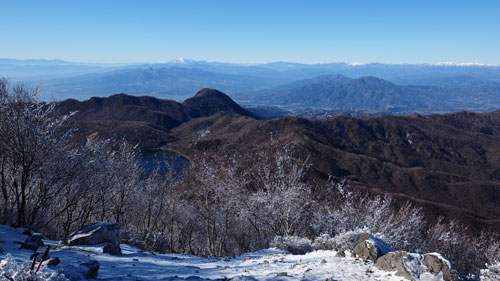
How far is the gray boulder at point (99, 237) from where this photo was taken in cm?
1069

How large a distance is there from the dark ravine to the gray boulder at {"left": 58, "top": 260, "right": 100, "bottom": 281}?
2989cm

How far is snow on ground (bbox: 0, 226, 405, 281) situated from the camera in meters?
8.38

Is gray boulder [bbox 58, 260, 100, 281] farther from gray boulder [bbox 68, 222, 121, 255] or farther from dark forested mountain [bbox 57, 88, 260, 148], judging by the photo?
dark forested mountain [bbox 57, 88, 260, 148]

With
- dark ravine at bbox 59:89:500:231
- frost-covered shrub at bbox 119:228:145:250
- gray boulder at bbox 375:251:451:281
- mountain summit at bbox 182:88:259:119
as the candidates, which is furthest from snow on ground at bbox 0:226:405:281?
mountain summit at bbox 182:88:259:119

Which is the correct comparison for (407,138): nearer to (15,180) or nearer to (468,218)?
(468,218)

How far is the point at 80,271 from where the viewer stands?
6930 millimetres

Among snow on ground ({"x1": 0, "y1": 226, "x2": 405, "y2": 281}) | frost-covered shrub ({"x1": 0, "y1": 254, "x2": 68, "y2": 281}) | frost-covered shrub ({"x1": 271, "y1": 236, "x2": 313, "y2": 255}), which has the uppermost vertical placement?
frost-covered shrub ({"x1": 0, "y1": 254, "x2": 68, "y2": 281})

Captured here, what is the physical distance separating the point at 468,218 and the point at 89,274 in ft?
182

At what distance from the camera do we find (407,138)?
10794cm

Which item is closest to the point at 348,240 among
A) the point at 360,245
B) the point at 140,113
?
the point at 360,245

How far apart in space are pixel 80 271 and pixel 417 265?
9.18 m

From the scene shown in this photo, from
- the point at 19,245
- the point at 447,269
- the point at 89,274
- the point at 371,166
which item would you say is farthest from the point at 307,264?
the point at 371,166

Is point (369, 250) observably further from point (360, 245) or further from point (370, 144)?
point (370, 144)

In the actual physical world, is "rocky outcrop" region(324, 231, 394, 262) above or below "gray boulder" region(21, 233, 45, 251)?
below
